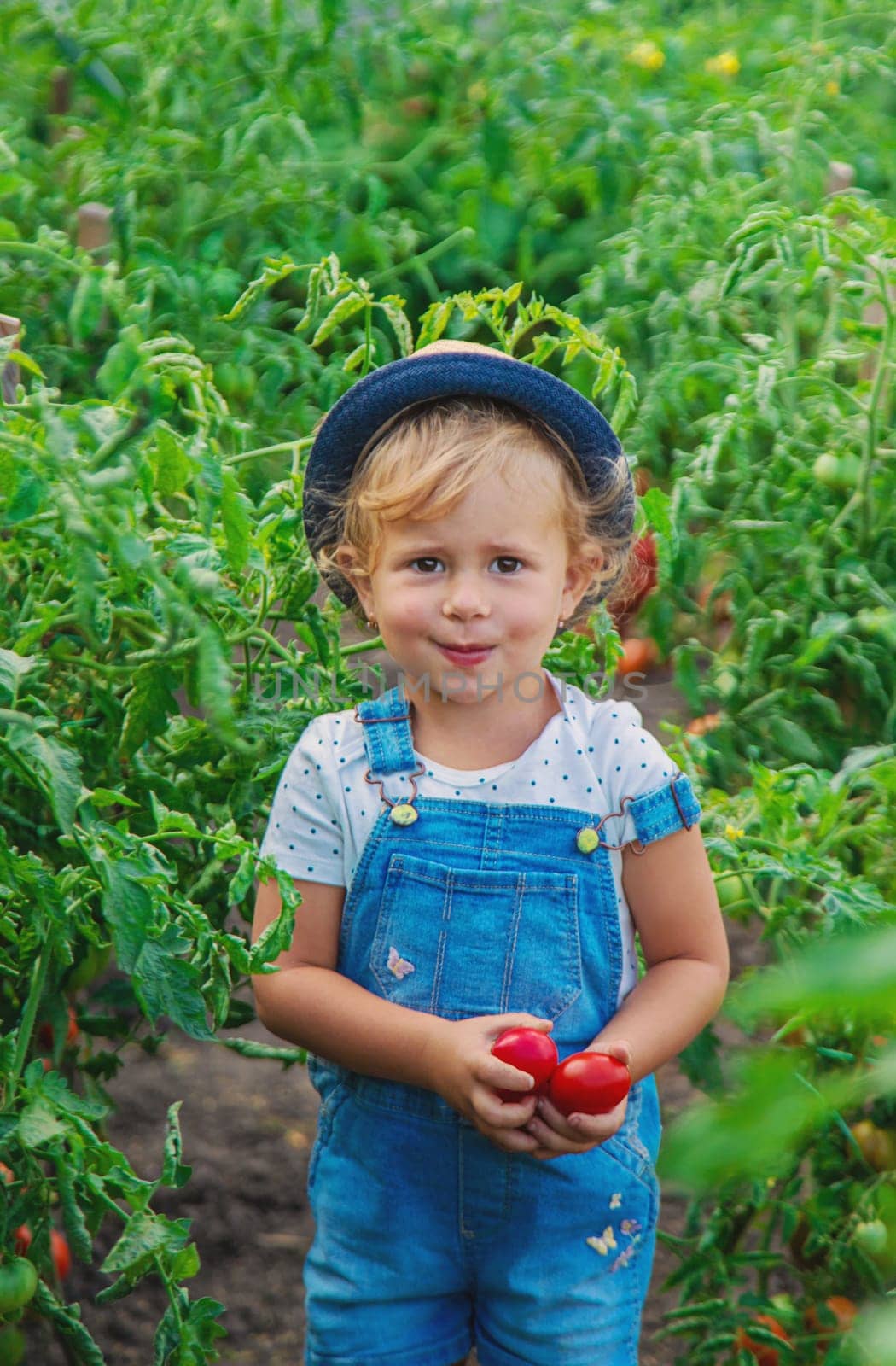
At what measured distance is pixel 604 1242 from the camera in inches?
53.4

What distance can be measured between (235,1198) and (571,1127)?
1225mm

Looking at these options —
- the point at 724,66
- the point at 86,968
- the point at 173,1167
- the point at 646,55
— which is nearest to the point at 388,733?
the point at 173,1167

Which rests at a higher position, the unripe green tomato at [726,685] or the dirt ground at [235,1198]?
the unripe green tomato at [726,685]

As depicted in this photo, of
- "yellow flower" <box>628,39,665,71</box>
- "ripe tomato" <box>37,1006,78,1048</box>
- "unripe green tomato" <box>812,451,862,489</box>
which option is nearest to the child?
Answer: "ripe tomato" <box>37,1006,78,1048</box>

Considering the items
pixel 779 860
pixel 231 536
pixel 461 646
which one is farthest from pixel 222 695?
pixel 779 860

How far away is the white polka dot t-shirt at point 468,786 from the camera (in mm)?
1358

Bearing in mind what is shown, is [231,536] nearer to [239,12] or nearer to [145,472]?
[145,472]

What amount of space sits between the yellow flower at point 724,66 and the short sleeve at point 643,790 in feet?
7.89

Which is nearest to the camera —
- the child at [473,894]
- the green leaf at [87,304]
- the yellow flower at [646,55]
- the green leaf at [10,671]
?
the green leaf at [10,671]

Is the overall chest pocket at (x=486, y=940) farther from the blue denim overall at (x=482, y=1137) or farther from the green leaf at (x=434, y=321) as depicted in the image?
the green leaf at (x=434, y=321)

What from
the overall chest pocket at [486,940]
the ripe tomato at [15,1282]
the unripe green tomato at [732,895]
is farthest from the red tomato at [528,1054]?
the unripe green tomato at [732,895]

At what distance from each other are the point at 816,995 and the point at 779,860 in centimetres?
133

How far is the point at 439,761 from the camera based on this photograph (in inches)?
54.7

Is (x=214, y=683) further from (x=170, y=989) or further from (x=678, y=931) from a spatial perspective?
(x=678, y=931)
